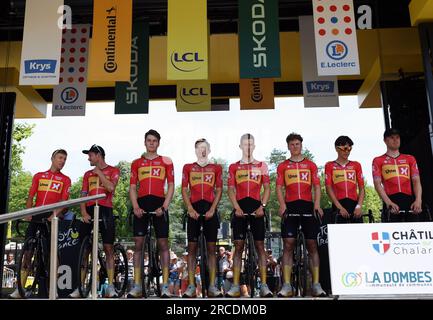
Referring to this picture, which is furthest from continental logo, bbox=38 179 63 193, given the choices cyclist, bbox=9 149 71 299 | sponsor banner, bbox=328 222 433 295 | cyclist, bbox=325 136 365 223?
sponsor banner, bbox=328 222 433 295

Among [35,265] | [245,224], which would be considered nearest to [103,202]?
[35,265]

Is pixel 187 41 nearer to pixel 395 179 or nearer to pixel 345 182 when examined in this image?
pixel 345 182

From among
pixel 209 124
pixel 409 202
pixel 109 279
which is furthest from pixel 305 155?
pixel 109 279

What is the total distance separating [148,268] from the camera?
6105 mm

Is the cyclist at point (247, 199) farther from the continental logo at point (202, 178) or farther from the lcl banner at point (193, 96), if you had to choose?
the lcl banner at point (193, 96)

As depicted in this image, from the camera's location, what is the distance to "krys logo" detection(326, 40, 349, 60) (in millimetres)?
6254

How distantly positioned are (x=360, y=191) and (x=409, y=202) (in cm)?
61

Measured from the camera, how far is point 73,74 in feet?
26.3

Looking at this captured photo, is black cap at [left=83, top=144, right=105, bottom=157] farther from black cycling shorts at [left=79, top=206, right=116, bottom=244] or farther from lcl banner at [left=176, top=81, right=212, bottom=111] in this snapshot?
lcl banner at [left=176, top=81, right=212, bottom=111]

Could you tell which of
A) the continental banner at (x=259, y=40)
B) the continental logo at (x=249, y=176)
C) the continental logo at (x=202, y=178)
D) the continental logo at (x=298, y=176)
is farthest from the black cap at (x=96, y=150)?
the continental logo at (x=298, y=176)

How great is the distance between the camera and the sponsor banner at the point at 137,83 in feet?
26.0
